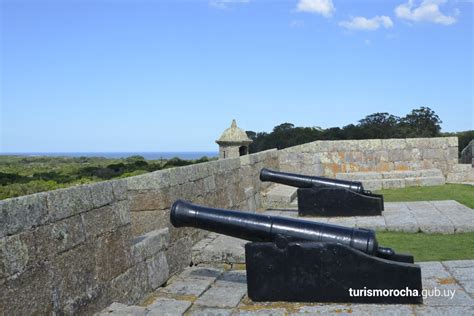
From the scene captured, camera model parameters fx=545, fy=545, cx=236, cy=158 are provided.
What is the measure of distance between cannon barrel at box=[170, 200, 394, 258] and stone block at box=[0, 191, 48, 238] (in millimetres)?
1615

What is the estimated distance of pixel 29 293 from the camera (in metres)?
3.15

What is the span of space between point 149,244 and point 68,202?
4.48ft

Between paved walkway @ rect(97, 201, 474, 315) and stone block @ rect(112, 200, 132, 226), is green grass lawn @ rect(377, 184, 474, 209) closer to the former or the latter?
paved walkway @ rect(97, 201, 474, 315)

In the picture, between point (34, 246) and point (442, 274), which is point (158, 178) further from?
point (442, 274)

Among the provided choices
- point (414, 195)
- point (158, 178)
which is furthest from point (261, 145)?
point (158, 178)

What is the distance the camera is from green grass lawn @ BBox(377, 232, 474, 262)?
5875 millimetres

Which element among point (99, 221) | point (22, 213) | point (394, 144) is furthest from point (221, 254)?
point (394, 144)

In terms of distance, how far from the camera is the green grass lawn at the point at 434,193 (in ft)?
36.6

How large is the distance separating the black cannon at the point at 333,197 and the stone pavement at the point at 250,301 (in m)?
3.40

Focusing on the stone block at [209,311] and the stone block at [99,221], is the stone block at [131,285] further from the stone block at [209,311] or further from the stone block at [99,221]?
the stone block at [209,311]

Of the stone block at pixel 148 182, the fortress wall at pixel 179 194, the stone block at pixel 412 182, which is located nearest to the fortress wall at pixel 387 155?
the stone block at pixel 412 182

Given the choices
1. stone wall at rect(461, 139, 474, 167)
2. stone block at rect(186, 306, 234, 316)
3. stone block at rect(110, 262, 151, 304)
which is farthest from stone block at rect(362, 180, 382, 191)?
stone block at rect(186, 306, 234, 316)

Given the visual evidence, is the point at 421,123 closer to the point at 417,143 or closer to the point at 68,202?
the point at 417,143

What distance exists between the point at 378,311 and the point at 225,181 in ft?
13.9
